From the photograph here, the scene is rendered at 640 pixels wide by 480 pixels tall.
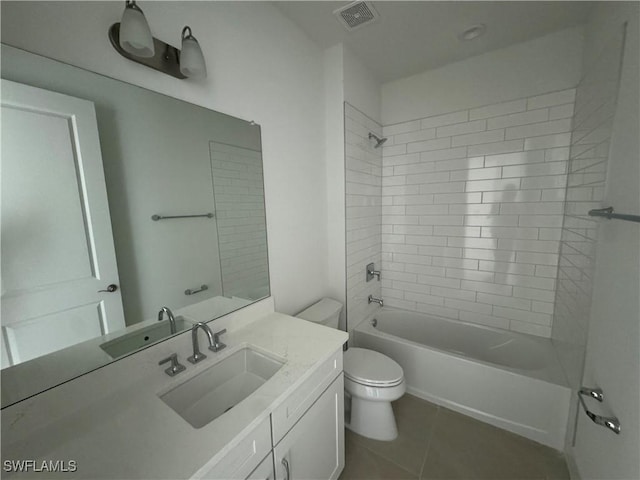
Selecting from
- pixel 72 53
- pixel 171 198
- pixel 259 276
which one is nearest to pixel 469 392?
pixel 259 276

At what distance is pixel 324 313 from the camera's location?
1.73m

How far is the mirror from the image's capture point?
695mm

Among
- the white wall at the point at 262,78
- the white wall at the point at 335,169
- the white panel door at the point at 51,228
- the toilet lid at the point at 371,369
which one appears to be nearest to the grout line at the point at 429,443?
the toilet lid at the point at 371,369

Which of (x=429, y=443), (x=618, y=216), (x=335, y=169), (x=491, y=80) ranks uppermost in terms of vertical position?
(x=491, y=80)

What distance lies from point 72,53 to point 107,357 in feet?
3.32

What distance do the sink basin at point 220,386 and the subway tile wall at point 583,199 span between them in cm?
166

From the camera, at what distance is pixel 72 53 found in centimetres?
77

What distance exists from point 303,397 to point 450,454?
1.19 m

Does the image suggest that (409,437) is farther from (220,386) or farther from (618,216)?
(618,216)

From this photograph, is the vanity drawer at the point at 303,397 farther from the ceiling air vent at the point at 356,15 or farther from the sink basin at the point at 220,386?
the ceiling air vent at the point at 356,15

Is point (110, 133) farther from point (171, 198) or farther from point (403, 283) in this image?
point (403, 283)

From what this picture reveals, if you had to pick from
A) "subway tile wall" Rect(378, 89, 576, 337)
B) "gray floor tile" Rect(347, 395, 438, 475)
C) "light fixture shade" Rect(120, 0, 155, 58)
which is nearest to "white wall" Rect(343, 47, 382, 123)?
"subway tile wall" Rect(378, 89, 576, 337)

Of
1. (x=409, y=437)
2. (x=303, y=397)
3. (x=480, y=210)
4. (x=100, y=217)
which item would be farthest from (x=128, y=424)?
(x=480, y=210)

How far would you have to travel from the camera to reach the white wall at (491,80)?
1.71 meters
